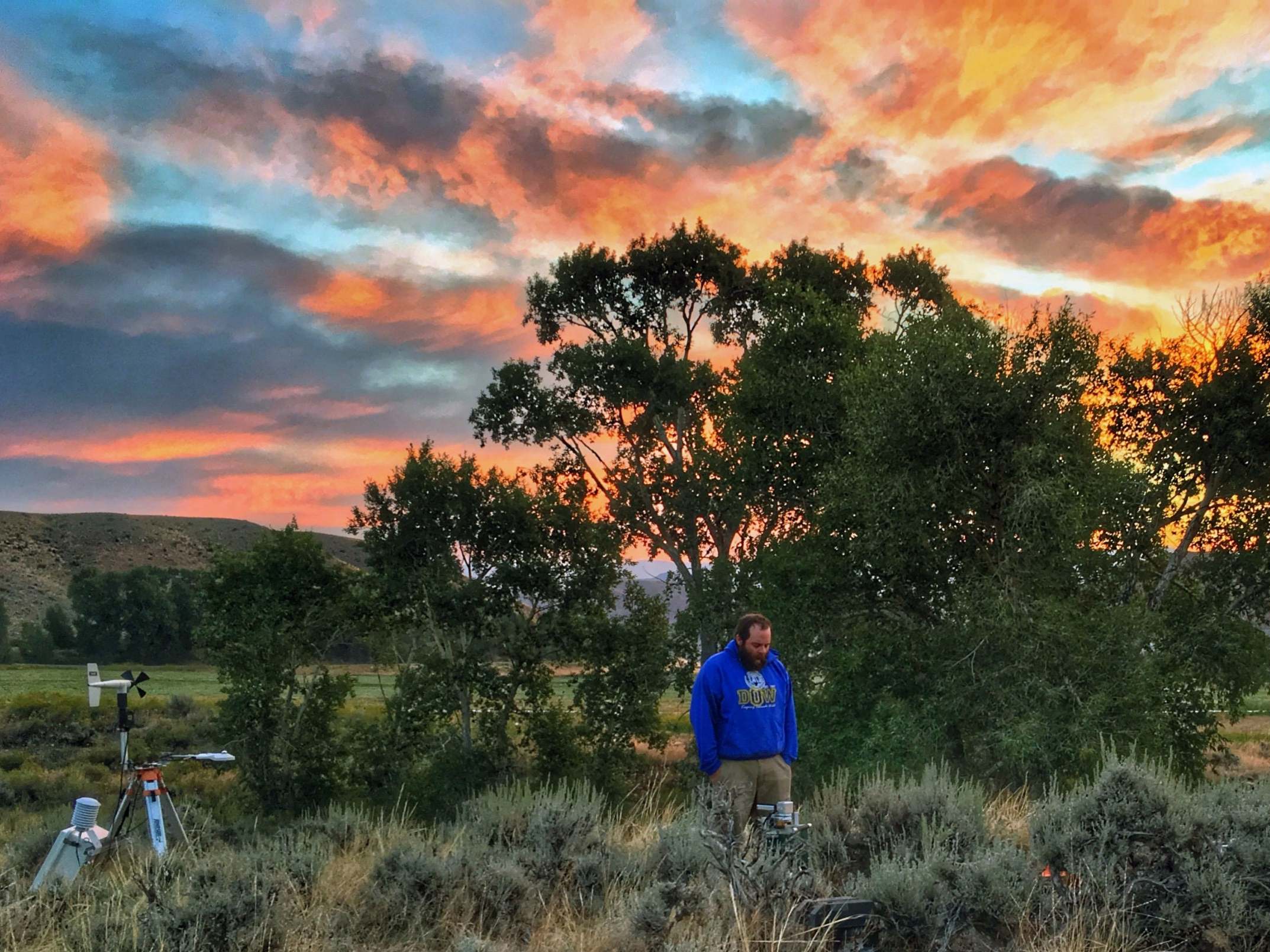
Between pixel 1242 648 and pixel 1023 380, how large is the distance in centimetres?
723

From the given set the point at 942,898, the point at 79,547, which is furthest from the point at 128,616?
the point at 942,898

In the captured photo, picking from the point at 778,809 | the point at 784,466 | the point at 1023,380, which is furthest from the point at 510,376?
the point at 778,809

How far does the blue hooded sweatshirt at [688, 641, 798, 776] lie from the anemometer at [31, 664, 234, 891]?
11.7 feet

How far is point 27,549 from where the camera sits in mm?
111938

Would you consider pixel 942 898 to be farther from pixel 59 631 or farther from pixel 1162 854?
pixel 59 631

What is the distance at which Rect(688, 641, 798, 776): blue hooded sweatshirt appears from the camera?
25.4 feet

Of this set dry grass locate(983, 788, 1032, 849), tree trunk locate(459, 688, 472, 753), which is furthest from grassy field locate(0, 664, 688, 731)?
dry grass locate(983, 788, 1032, 849)

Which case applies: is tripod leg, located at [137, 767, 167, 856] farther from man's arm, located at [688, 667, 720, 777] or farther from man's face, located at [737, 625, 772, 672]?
man's face, located at [737, 625, 772, 672]

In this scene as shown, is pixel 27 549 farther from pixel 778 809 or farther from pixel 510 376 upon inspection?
pixel 778 809

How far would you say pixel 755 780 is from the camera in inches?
310

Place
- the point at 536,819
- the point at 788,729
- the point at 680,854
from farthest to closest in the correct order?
the point at 788,729, the point at 536,819, the point at 680,854

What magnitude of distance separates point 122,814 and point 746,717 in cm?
524

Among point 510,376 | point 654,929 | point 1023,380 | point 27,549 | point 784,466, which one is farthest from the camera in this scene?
point 27,549

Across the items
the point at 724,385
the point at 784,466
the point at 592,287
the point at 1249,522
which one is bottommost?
the point at 1249,522
